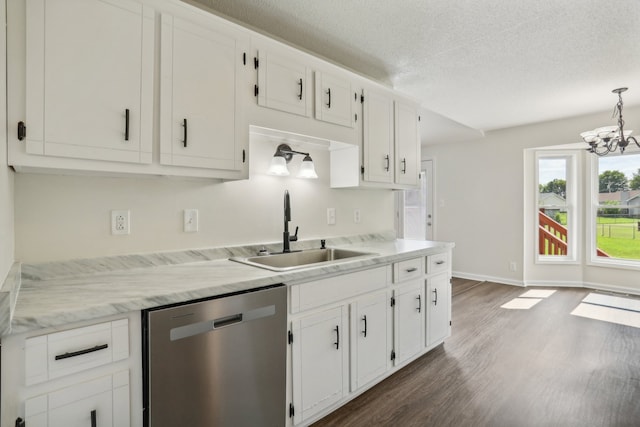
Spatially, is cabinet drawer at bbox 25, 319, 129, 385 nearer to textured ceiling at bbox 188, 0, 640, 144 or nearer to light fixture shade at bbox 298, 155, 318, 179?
light fixture shade at bbox 298, 155, 318, 179

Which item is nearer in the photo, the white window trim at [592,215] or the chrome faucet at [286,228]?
the chrome faucet at [286,228]

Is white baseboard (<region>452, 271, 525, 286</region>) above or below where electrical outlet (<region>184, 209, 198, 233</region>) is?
below

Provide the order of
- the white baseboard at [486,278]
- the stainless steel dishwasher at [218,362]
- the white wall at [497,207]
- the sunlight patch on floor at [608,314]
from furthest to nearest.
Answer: the white baseboard at [486,278], the white wall at [497,207], the sunlight patch on floor at [608,314], the stainless steel dishwasher at [218,362]

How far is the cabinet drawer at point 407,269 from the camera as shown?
230cm

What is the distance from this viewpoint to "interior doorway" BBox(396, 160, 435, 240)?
6.00 m

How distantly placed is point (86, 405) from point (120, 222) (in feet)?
2.89

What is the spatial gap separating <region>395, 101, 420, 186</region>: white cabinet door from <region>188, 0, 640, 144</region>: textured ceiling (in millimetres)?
392

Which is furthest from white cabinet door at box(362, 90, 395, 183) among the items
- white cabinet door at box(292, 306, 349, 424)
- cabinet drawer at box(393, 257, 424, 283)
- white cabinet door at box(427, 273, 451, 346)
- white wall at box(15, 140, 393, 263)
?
white cabinet door at box(292, 306, 349, 424)

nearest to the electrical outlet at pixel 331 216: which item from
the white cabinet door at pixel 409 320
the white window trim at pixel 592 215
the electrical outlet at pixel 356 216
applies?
the electrical outlet at pixel 356 216

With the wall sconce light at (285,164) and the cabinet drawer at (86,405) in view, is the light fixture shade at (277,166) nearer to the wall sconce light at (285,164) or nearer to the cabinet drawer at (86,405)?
the wall sconce light at (285,164)

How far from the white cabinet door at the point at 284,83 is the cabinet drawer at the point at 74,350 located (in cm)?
138

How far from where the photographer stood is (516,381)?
2.29 metres

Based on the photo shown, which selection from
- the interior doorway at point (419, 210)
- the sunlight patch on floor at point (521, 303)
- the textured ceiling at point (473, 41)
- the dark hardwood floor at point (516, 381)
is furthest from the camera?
the interior doorway at point (419, 210)

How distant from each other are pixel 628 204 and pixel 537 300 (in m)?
1.93
